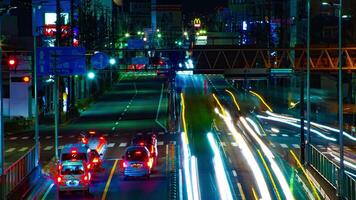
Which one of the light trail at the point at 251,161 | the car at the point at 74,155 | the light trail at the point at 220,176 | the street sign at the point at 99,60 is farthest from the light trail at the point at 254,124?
the car at the point at 74,155

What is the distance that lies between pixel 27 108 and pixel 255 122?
25633 millimetres

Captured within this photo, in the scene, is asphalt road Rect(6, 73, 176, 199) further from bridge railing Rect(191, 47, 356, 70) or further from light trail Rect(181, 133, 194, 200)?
bridge railing Rect(191, 47, 356, 70)

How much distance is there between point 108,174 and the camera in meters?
44.3

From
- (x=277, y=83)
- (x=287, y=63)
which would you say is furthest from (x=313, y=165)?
(x=277, y=83)

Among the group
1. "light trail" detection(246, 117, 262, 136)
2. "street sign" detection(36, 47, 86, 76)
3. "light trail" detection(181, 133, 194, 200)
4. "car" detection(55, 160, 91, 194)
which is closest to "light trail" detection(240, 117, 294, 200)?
"light trail" detection(246, 117, 262, 136)

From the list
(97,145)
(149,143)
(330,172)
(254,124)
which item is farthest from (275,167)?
(254,124)

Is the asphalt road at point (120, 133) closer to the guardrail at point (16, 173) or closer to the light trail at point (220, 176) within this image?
the guardrail at point (16, 173)

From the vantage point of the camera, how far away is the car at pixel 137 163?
136 ft

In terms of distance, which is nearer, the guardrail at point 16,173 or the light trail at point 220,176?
the guardrail at point 16,173

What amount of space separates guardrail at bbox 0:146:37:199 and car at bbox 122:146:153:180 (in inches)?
204

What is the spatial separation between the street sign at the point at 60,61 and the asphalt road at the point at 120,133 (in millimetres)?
6273

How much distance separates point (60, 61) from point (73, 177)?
620 inches

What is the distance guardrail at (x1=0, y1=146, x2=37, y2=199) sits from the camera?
1241 inches

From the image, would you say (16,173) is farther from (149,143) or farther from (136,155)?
(149,143)
